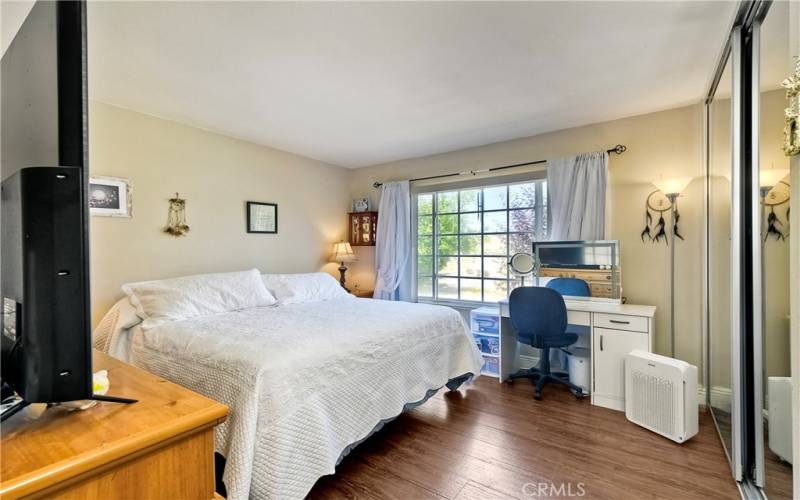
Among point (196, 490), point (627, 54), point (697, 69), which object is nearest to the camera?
point (196, 490)

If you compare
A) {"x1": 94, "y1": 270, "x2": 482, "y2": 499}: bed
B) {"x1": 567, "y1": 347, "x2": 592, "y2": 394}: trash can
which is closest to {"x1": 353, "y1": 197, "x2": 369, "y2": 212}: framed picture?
{"x1": 94, "y1": 270, "x2": 482, "y2": 499}: bed

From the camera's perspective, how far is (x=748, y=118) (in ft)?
5.61

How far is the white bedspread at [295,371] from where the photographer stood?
1.53 meters

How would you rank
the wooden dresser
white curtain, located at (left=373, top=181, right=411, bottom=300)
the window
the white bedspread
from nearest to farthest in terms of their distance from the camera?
the wooden dresser
the white bedspread
the window
white curtain, located at (left=373, top=181, right=411, bottom=300)

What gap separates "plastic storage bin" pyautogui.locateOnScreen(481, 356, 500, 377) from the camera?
3521 millimetres

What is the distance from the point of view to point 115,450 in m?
0.58

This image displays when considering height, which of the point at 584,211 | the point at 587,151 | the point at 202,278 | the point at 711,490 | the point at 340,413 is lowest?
the point at 711,490

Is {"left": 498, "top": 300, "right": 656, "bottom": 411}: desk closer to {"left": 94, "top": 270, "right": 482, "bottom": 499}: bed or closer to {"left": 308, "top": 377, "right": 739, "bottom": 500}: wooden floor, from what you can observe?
{"left": 308, "top": 377, "right": 739, "bottom": 500}: wooden floor

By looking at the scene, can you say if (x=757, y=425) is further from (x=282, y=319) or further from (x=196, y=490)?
(x=282, y=319)

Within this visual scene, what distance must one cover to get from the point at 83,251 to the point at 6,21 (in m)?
2.04

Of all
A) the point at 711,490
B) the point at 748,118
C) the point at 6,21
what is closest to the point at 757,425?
the point at 711,490

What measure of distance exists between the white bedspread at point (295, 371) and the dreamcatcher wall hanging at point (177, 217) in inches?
35.2

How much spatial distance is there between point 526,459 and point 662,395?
3.45 feet

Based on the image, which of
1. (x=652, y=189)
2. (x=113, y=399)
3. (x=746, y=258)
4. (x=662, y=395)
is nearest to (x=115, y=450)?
(x=113, y=399)
